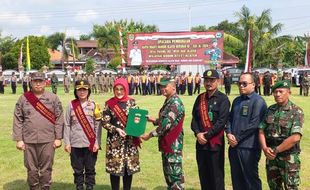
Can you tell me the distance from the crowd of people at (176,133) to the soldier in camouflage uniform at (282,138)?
1 cm

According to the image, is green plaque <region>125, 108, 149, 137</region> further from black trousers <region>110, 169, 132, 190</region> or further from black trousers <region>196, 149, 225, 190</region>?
black trousers <region>196, 149, 225, 190</region>

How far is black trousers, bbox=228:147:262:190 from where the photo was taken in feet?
16.5

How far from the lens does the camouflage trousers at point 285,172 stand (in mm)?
4613

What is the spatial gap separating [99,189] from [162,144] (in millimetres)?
1597

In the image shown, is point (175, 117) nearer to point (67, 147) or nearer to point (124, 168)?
point (124, 168)

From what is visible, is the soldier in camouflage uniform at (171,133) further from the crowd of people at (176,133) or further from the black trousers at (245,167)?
the black trousers at (245,167)

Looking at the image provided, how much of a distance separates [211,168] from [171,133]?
67 cm

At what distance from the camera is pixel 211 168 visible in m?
5.32

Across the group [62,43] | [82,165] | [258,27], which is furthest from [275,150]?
[62,43]

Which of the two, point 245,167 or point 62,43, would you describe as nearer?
point 245,167

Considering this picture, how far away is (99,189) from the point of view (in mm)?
6414

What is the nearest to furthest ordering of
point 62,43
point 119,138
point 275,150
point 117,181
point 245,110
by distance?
1. point 275,150
2. point 245,110
3. point 119,138
4. point 117,181
5. point 62,43

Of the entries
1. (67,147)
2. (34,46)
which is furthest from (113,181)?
(34,46)

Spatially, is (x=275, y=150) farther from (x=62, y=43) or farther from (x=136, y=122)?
(x=62, y=43)
